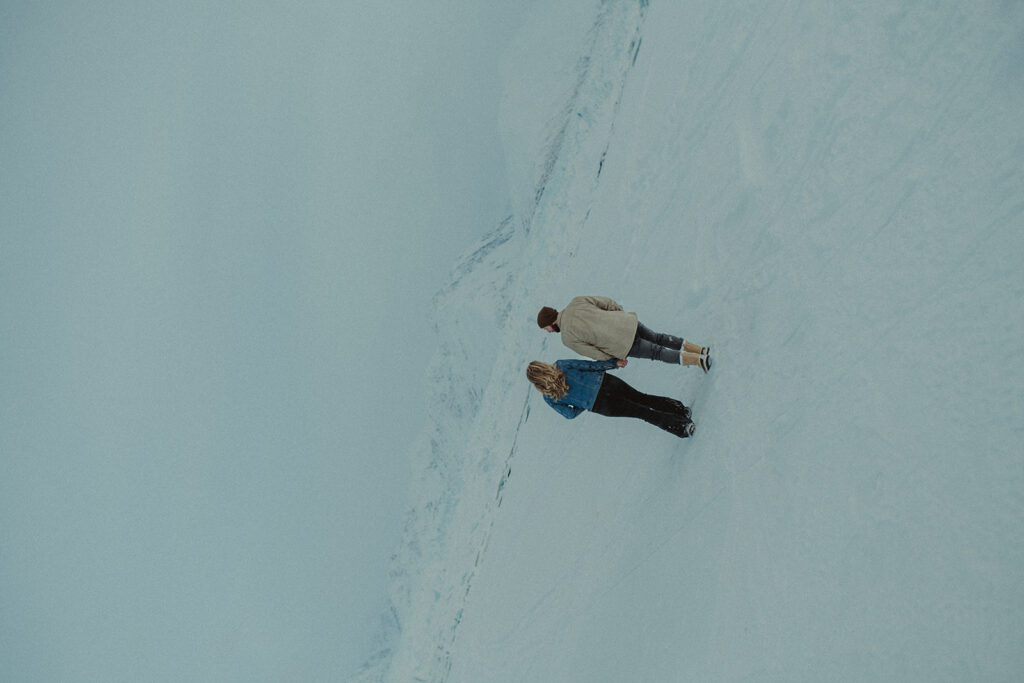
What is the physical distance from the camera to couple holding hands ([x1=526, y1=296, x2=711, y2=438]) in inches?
103

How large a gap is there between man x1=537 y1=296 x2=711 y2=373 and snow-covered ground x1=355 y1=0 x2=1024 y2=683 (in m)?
0.47

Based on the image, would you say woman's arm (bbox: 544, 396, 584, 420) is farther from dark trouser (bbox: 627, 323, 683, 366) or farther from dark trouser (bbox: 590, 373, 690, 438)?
dark trouser (bbox: 627, 323, 683, 366)

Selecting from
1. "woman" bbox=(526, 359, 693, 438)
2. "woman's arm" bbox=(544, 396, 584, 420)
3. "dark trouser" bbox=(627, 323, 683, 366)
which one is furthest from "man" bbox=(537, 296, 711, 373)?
"woman's arm" bbox=(544, 396, 584, 420)

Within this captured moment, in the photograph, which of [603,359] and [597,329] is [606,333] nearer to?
[597,329]

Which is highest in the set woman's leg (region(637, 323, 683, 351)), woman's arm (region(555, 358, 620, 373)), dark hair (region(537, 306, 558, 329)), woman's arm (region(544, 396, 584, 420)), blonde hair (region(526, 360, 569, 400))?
woman's leg (region(637, 323, 683, 351))

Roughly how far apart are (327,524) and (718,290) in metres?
7.79

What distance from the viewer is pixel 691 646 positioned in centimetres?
272

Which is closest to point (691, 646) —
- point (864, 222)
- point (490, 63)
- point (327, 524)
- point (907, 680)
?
point (907, 680)

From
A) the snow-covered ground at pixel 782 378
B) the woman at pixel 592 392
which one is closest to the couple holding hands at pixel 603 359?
the woman at pixel 592 392

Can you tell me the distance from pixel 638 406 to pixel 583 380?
328 millimetres

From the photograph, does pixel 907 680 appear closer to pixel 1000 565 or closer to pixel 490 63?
pixel 1000 565

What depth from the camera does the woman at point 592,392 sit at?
273 centimetres

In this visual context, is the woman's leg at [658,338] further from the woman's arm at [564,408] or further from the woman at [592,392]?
the woman's arm at [564,408]

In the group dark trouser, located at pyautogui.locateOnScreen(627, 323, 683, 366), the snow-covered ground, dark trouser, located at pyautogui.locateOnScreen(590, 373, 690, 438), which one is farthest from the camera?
dark trouser, located at pyautogui.locateOnScreen(590, 373, 690, 438)
